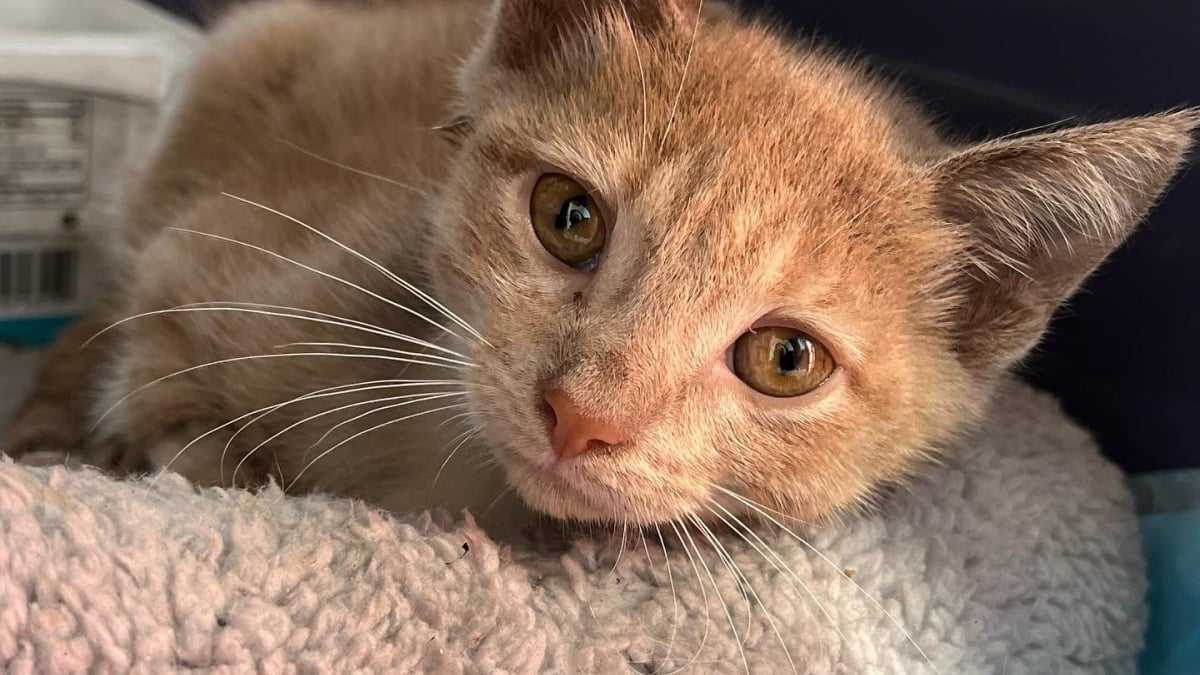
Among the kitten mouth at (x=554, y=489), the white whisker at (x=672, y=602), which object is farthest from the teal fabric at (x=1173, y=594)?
the kitten mouth at (x=554, y=489)

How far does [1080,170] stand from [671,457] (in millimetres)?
458

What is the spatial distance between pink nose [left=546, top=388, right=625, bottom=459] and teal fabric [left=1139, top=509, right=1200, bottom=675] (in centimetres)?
86

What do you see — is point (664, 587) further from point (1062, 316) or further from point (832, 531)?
point (1062, 316)

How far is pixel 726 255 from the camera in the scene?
902 mm

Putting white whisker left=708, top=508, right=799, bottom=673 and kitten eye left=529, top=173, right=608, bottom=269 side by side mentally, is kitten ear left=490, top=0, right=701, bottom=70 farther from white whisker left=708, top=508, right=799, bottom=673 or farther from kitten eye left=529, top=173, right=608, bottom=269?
white whisker left=708, top=508, right=799, bottom=673

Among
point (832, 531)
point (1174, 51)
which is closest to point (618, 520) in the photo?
point (832, 531)

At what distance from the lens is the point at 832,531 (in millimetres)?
1139

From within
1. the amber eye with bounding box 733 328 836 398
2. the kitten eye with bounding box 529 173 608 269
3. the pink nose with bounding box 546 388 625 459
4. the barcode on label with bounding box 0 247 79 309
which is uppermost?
the kitten eye with bounding box 529 173 608 269

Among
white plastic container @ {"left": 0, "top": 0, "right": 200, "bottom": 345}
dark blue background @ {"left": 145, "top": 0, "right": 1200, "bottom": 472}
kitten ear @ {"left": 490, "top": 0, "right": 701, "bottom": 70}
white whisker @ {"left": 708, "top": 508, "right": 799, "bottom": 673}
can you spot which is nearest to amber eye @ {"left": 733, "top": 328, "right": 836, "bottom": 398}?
white whisker @ {"left": 708, "top": 508, "right": 799, "bottom": 673}

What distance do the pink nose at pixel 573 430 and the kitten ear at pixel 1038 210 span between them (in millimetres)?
423

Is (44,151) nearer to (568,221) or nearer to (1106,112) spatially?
(568,221)

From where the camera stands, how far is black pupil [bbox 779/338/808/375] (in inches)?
37.2

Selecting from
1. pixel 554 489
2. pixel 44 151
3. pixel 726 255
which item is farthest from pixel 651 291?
pixel 44 151

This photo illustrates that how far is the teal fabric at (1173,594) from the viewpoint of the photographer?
1.27 meters
